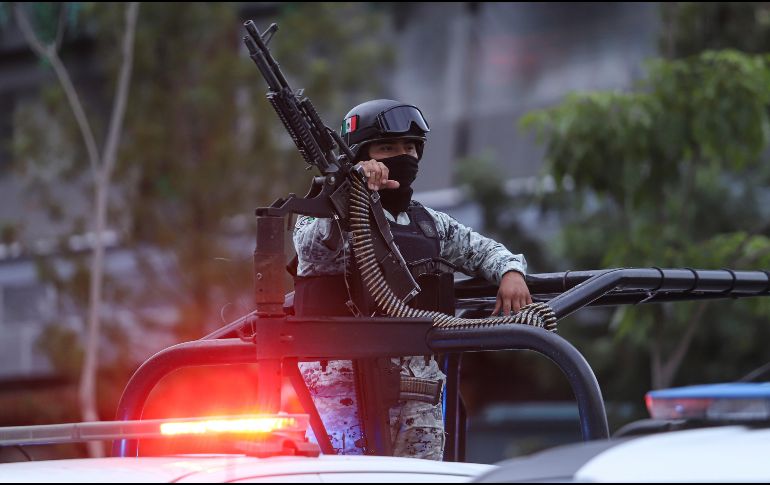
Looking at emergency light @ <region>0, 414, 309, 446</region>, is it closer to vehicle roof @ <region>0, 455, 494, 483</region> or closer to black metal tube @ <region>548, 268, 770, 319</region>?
vehicle roof @ <region>0, 455, 494, 483</region>

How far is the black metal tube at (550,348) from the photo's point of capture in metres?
3.46

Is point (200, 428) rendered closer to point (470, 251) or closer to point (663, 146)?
point (470, 251)

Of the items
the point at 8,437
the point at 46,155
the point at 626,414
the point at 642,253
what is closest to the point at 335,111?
the point at 46,155

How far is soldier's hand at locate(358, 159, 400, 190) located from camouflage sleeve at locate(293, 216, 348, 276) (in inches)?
8.2

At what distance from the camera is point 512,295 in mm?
4465

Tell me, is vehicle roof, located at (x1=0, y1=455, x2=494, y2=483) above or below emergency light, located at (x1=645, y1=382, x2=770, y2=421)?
below

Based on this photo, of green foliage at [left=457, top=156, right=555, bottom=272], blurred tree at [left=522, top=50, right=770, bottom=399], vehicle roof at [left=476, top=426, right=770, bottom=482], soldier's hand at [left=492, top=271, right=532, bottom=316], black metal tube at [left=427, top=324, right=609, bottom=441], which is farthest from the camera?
green foliage at [left=457, top=156, right=555, bottom=272]

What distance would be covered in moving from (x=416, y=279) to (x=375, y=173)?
17.4 inches

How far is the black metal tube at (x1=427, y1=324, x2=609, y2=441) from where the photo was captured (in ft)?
11.4

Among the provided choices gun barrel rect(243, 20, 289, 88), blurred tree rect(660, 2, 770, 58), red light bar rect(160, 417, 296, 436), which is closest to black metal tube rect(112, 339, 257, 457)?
gun barrel rect(243, 20, 289, 88)

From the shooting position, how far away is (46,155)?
20.4m

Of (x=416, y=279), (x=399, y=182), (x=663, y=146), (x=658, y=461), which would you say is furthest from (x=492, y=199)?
(x=658, y=461)

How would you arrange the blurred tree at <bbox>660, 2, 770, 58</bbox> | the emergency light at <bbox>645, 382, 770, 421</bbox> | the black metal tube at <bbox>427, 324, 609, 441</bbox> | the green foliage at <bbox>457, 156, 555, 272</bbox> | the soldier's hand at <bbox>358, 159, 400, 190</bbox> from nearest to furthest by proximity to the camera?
the black metal tube at <bbox>427, 324, 609, 441</bbox>
the soldier's hand at <bbox>358, 159, 400, 190</bbox>
the emergency light at <bbox>645, 382, 770, 421</bbox>
the blurred tree at <bbox>660, 2, 770, 58</bbox>
the green foliage at <bbox>457, 156, 555, 272</bbox>

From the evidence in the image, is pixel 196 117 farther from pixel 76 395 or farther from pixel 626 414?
pixel 626 414
